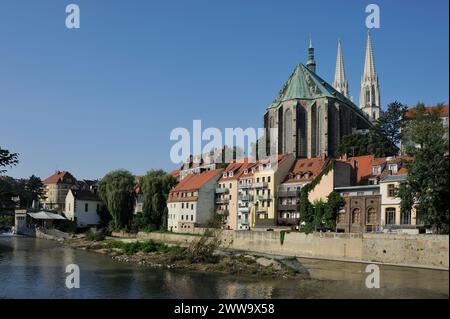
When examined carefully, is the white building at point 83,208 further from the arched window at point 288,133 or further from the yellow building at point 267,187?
the yellow building at point 267,187

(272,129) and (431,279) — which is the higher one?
(272,129)

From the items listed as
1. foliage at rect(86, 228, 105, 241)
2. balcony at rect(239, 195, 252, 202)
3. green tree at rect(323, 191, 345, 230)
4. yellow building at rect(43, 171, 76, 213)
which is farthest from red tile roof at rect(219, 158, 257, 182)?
yellow building at rect(43, 171, 76, 213)

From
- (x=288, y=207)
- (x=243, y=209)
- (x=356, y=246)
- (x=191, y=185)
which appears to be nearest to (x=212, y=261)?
(x=356, y=246)

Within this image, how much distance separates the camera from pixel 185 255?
5838 centimetres

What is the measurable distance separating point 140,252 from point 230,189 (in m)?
27.5

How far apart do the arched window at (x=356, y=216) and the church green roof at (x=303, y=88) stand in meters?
62.2

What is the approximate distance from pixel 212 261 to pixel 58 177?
111 metres

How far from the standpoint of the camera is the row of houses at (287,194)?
65812mm

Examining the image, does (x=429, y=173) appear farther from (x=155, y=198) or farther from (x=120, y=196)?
(x=120, y=196)

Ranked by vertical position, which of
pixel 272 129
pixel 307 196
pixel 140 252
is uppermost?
pixel 272 129

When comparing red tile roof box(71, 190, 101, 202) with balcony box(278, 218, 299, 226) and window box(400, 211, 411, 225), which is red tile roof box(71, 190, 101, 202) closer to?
balcony box(278, 218, 299, 226)

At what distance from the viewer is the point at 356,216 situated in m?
69.4
